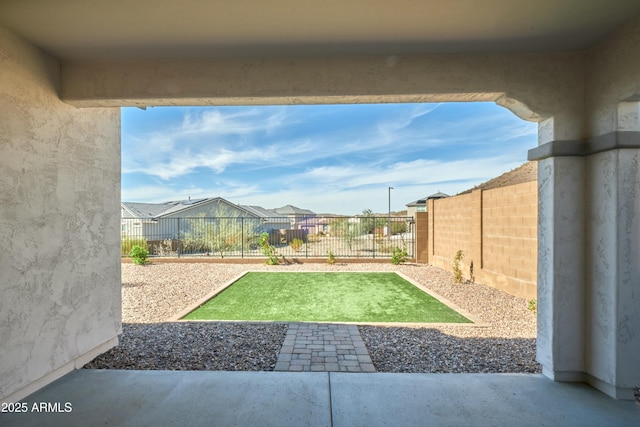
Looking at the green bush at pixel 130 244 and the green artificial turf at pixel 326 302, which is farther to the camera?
the green bush at pixel 130 244

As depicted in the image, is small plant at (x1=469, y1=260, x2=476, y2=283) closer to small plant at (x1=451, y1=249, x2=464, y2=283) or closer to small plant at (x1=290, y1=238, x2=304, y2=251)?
small plant at (x1=451, y1=249, x2=464, y2=283)

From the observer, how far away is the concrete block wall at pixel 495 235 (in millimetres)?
5816

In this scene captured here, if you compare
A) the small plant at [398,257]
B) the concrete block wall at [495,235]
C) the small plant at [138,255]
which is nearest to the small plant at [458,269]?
the concrete block wall at [495,235]

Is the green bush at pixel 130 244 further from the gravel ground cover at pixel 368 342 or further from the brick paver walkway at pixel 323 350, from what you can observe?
the brick paver walkway at pixel 323 350

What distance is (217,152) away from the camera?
24.4 m

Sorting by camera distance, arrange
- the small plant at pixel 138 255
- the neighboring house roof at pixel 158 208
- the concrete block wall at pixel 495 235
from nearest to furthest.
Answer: the concrete block wall at pixel 495 235, the small plant at pixel 138 255, the neighboring house roof at pixel 158 208

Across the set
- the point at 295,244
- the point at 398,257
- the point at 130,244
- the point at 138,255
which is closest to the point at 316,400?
the point at 398,257

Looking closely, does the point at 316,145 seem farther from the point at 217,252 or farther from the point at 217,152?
the point at 217,252

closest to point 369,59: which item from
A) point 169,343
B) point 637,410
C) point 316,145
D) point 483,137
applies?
point 637,410

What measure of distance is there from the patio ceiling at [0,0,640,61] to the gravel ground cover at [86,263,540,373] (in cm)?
329

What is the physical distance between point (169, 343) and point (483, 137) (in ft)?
71.1

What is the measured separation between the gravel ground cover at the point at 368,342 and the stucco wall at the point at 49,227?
614mm

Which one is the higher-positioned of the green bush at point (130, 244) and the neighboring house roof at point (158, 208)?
the neighboring house roof at point (158, 208)

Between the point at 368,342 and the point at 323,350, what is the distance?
0.66 meters
